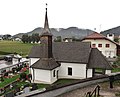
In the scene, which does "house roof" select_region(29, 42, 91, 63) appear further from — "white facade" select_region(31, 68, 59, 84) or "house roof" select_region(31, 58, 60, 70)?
"white facade" select_region(31, 68, 59, 84)

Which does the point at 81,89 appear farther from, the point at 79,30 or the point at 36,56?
the point at 79,30

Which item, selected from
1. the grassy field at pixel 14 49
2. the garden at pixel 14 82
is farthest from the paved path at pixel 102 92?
the grassy field at pixel 14 49

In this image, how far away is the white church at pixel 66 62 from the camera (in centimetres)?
2380

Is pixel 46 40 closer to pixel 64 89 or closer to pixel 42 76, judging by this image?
pixel 42 76

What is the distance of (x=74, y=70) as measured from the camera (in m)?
25.2

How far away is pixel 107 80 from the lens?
30.5 feet

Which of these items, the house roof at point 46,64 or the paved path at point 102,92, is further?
the house roof at point 46,64

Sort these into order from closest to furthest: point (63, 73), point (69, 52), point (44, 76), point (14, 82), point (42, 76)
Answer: point (44, 76) < point (42, 76) < point (14, 82) < point (63, 73) < point (69, 52)

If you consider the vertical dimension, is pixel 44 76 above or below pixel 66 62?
below

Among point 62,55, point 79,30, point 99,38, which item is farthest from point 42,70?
point 79,30

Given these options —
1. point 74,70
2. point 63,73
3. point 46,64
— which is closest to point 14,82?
point 46,64

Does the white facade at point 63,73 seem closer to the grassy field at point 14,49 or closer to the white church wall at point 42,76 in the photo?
the white church wall at point 42,76

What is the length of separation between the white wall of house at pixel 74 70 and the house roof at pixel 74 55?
2.13ft

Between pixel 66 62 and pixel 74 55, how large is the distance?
5.67ft
